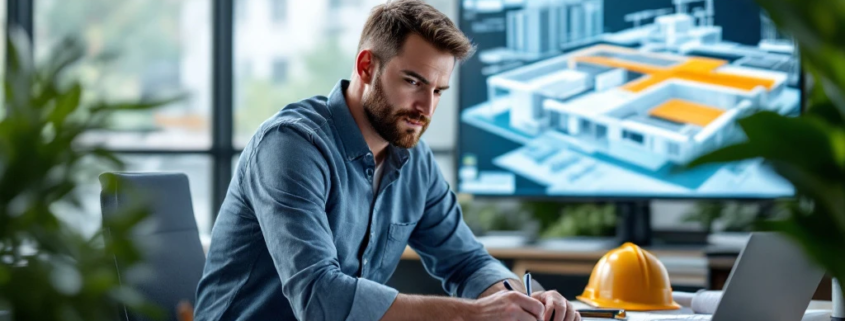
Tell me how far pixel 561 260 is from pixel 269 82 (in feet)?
5.34

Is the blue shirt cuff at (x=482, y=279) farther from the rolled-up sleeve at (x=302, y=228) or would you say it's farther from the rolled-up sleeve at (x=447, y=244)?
the rolled-up sleeve at (x=302, y=228)

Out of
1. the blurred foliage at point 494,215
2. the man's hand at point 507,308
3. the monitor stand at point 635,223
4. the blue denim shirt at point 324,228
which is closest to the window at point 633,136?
the monitor stand at point 635,223

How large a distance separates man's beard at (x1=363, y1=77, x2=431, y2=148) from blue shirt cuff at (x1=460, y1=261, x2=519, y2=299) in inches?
12.9

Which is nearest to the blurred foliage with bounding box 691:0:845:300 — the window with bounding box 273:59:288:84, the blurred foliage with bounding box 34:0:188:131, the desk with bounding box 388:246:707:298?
the desk with bounding box 388:246:707:298

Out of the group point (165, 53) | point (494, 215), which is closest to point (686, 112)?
point (494, 215)

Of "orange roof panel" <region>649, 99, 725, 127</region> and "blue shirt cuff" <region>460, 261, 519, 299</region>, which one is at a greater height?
"orange roof panel" <region>649, 99, 725, 127</region>

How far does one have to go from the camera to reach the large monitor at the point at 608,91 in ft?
10.7

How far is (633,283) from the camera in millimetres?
1848

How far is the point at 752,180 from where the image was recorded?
3283 millimetres

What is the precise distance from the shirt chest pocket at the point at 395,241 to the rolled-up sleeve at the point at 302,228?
0.28 m

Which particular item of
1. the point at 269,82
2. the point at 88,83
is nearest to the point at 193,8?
the point at 269,82

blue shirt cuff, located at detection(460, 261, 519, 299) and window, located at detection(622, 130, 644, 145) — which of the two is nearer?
blue shirt cuff, located at detection(460, 261, 519, 299)

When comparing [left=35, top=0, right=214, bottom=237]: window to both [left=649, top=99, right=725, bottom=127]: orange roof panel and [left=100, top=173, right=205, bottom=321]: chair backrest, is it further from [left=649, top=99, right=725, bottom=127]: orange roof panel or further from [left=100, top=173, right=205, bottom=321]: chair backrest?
[left=100, top=173, right=205, bottom=321]: chair backrest

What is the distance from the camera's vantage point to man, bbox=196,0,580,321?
1560 mm
